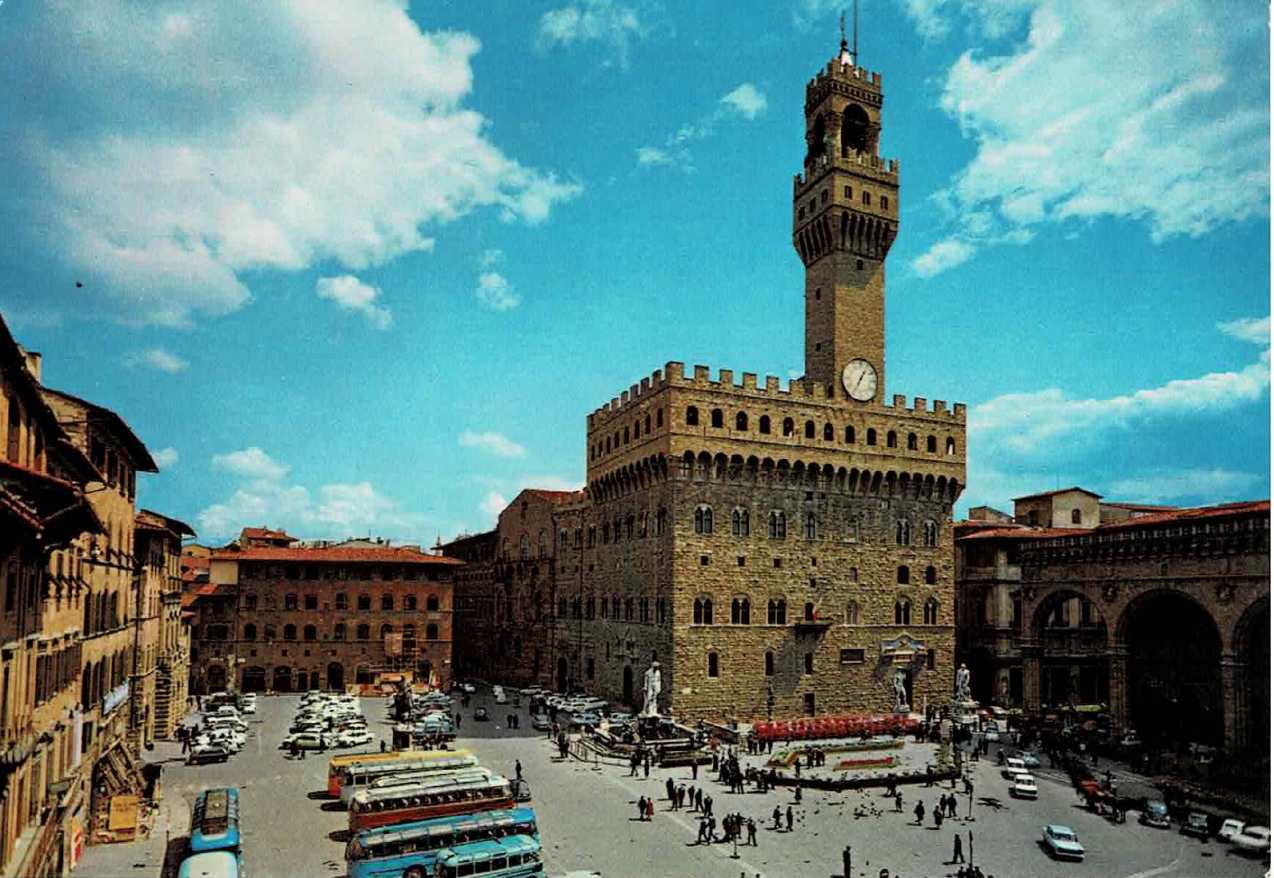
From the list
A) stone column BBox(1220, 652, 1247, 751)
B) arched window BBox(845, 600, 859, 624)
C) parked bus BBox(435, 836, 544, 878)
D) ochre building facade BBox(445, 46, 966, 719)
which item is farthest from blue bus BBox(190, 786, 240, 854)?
stone column BBox(1220, 652, 1247, 751)

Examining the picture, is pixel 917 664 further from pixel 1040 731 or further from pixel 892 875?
pixel 892 875

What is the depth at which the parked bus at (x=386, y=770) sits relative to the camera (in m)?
30.8

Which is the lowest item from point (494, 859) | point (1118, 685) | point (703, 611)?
point (494, 859)

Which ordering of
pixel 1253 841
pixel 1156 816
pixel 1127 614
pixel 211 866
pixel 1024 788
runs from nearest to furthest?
pixel 211 866 → pixel 1253 841 → pixel 1156 816 → pixel 1024 788 → pixel 1127 614

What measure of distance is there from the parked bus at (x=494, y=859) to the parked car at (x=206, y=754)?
18852 millimetres

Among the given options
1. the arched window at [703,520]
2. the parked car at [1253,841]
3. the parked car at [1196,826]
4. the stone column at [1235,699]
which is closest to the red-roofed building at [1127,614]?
the stone column at [1235,699]

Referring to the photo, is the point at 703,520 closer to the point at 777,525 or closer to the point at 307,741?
the point at 777,525

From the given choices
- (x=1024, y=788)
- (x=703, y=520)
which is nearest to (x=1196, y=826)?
(x=1024, y=788)

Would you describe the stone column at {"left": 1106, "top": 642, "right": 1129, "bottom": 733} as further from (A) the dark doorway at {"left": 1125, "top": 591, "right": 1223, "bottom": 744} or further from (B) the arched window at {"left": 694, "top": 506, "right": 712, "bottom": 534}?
(B) the arched window at {"left": 694, "top": 506, "right": 712, "bottom": 534}

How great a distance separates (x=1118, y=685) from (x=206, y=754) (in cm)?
3967

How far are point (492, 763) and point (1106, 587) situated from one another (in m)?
29.2

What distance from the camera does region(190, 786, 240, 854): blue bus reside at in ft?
79.4

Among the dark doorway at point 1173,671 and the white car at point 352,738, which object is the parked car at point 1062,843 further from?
the white car at point 352,738

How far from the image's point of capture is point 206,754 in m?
38.9
